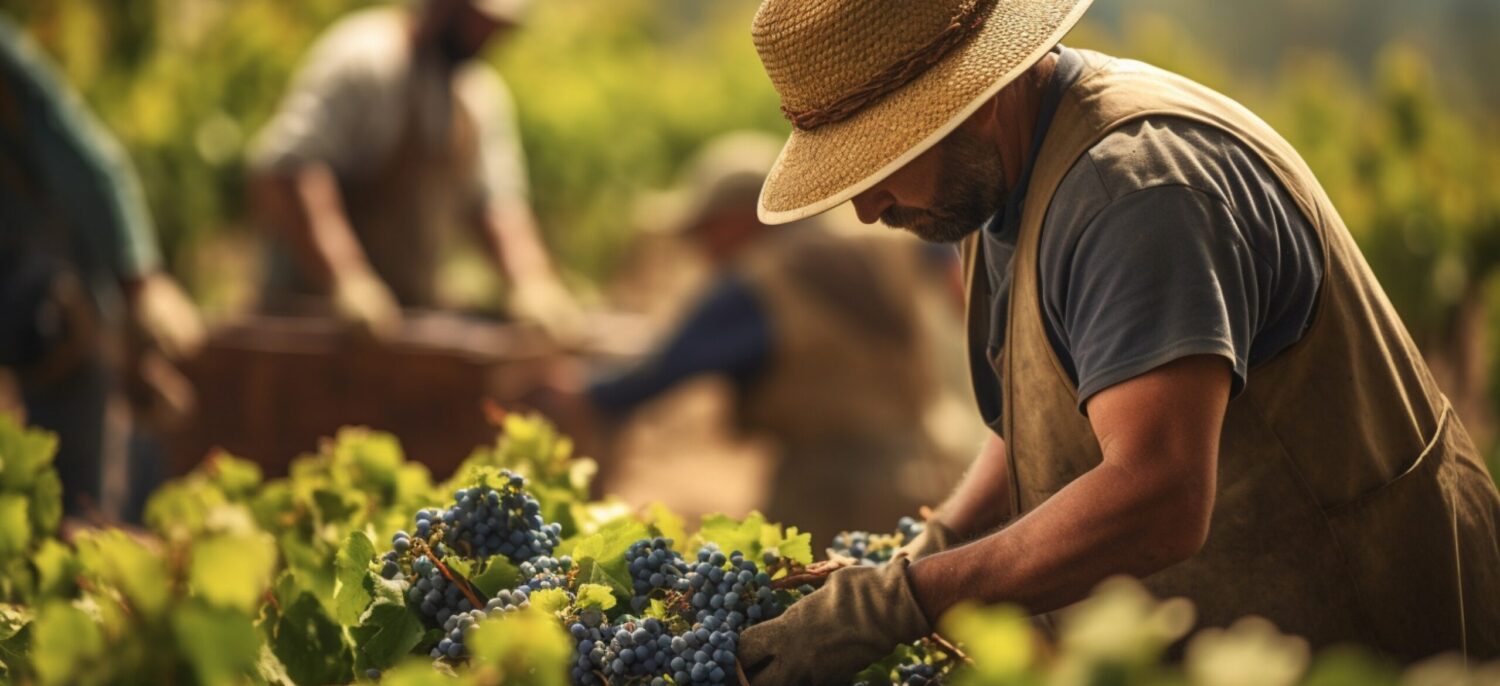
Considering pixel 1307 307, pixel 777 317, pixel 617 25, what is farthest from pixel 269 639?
pixel 617 25

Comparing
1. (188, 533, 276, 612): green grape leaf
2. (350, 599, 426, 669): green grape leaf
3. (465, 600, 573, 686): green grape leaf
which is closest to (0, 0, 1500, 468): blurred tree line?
(350, 599, 426, 669): green grape leaf

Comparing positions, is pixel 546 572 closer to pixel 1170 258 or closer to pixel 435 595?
pixel 435 595

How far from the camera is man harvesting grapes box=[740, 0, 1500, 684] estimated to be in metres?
1.65

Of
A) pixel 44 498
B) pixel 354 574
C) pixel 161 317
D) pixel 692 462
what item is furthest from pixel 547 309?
A: pixel 354 574

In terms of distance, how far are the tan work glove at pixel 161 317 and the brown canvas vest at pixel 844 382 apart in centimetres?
185

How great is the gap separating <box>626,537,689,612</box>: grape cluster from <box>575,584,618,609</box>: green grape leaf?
9 cm

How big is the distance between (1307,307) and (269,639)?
131cm

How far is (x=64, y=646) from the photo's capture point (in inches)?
53.2

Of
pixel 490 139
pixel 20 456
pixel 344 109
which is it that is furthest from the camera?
pixel 490 139

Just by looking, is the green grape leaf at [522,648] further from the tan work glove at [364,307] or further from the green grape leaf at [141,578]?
the tan work glove at [364,307]

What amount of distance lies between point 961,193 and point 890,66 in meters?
0.18

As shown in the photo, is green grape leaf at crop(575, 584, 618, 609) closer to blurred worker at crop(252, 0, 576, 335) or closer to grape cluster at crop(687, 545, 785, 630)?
grape cluster at crop(687, 545, 785, 630)

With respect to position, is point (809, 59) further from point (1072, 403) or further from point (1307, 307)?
point (1307, 307)

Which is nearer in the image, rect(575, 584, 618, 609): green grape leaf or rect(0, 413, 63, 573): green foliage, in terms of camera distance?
rect(575, 584, 618, 609): green grape leaf
